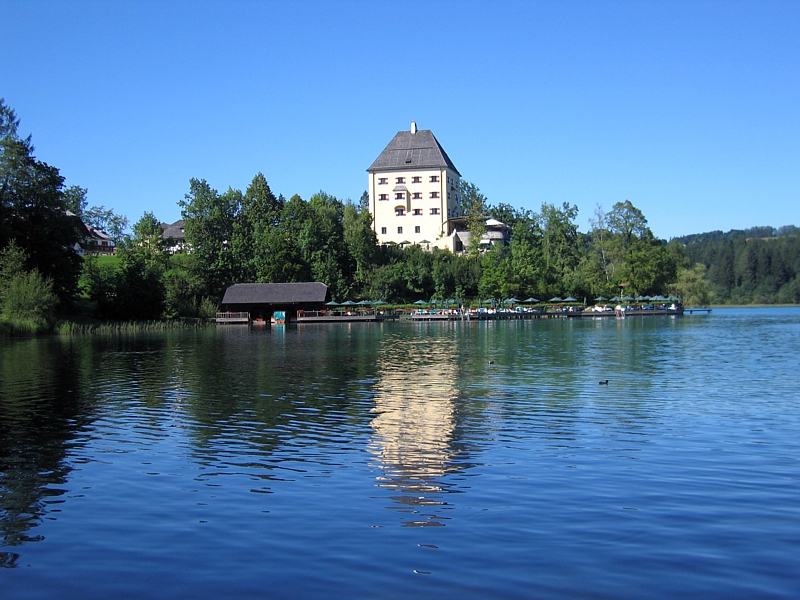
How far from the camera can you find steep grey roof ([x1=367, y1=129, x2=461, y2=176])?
102250mm

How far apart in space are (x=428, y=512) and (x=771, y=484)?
16.1 ft

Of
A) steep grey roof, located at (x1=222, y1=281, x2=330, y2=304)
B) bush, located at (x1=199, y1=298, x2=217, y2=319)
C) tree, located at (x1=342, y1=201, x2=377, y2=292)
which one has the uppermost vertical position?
tree, located at (x1=342, y1=201, x2=377, y2=292)

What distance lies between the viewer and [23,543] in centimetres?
854

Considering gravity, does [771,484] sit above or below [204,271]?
below

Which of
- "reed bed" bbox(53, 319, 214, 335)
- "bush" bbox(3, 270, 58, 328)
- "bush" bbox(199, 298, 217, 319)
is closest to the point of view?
"bush" bbox(3, 270, 58, 328)

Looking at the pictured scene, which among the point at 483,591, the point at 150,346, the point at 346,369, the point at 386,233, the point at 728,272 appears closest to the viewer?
the point at 483,591

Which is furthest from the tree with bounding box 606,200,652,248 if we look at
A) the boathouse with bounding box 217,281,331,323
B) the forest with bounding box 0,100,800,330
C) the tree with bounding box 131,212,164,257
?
the tree with bounding box 131,212,164,257

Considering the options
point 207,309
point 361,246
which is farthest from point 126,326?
point 361,246

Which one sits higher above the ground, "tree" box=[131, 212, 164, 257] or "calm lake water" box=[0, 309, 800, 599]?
"tree" box=[131, 212, 164, 257]

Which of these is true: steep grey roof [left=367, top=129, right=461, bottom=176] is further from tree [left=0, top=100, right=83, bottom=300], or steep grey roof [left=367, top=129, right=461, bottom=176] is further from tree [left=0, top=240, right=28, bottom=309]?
tree [left=0, top=240, right=28, bottom=309]

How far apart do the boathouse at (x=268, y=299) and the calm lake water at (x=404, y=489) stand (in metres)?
56.1

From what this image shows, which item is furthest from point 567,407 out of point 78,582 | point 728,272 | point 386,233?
point 728,272

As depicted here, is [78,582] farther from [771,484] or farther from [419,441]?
[771,484]

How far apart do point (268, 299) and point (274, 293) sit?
3.74ft
